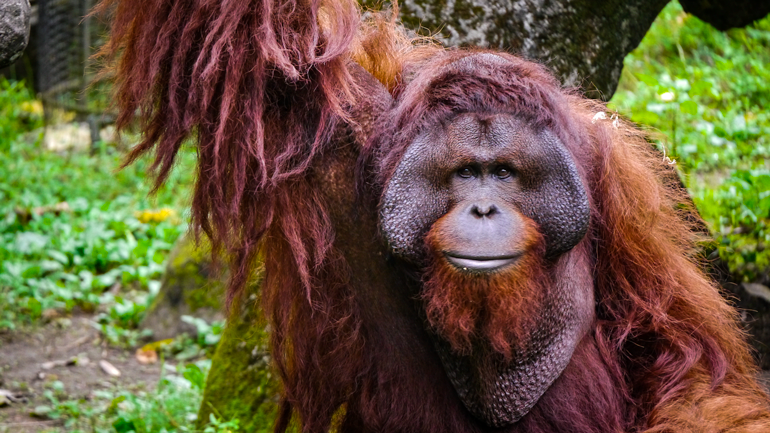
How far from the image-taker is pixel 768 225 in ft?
12.0

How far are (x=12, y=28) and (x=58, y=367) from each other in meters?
2.43

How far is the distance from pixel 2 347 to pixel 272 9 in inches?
116

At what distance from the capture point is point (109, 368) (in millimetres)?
Result: 4211

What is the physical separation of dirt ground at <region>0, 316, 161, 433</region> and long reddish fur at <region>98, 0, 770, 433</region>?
159 cm

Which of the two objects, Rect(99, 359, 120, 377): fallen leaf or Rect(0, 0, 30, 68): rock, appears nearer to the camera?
Rect(0, 0, 30, 68): rock

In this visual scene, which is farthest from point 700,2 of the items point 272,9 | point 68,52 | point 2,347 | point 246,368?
point 68,52

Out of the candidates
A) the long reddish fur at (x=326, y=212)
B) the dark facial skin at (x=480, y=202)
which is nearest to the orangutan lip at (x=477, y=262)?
the dark facial skin at (x=480, y=202)

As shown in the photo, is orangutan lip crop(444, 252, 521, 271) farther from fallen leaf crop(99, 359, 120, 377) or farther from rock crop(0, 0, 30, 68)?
fallen leaf crop(99, 359, 120, 377)

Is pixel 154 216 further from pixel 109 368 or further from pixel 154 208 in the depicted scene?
pixel 109 368

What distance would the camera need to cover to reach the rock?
2.21 m

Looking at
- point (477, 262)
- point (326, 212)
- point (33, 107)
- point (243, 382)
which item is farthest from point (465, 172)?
point (33, 107)

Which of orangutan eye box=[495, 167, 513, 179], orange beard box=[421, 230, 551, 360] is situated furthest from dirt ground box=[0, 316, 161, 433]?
orangutan eye box=[495, 167, 513, 179]

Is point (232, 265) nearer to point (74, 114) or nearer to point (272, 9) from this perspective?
point (272, 9)

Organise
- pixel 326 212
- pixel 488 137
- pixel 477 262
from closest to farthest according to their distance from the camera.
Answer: pixel 477 262
pixel 488 137
pixel 326 212
